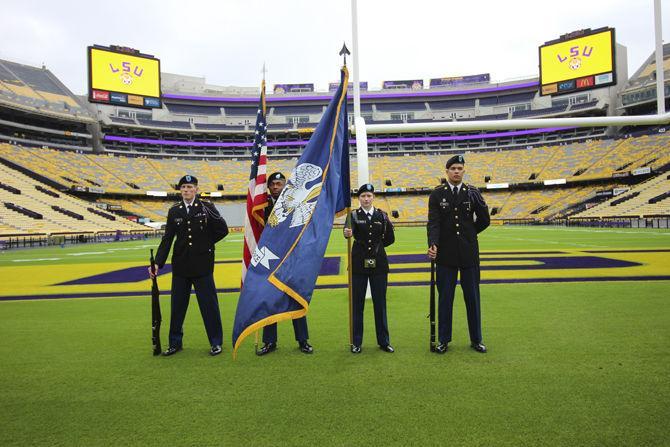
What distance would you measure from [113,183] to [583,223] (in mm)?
52553

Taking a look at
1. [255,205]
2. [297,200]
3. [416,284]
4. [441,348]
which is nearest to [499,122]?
[416,284]

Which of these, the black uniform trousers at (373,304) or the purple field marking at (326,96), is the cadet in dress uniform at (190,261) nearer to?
the black uniform trousers at (373,304)

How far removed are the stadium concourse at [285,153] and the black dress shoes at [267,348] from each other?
94.3 feet

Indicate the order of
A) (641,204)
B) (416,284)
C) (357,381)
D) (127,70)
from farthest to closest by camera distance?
(127,70) → (641,204) → (416,284) → (357,381)

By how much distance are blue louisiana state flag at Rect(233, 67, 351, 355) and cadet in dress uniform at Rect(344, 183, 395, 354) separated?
0.31 metres

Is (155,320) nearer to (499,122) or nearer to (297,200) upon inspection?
(297,200)

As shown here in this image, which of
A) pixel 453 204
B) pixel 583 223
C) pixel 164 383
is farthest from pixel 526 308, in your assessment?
pixel 583 223

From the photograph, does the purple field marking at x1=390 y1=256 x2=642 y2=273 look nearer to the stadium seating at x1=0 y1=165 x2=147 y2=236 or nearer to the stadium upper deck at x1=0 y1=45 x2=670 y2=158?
the stadium seating at x1=0 y1=165 x2=147 y2=236

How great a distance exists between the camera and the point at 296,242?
373 centimetres

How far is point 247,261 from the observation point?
4.21m

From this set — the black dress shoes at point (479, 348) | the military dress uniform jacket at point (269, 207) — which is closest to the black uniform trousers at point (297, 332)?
the military dress uniform jacket at point (269, 207)

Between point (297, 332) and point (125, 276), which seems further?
point (125, 276)

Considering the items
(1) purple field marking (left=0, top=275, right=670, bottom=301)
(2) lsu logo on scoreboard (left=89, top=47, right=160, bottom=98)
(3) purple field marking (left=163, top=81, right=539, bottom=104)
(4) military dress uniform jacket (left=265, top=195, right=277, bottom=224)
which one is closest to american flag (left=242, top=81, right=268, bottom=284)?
(4) military dress uniform jacket (left=265, top=195, right=277, bottom=224)

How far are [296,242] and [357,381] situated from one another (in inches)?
51.9
